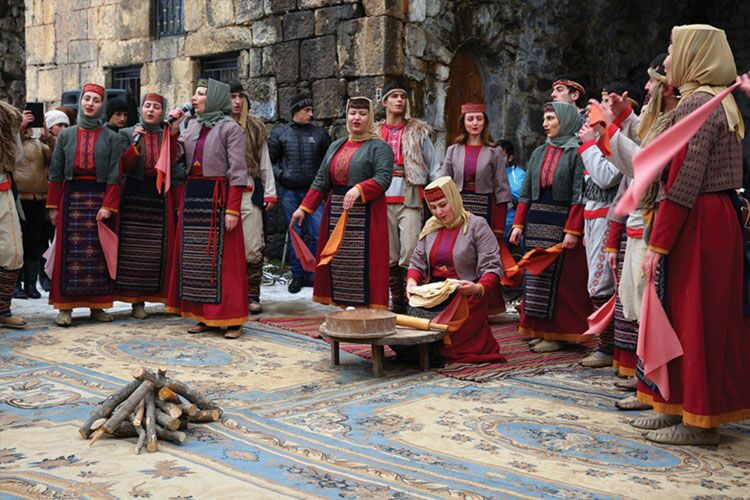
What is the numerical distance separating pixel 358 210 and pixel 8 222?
2.51 m

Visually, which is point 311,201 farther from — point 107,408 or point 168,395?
point 107,408

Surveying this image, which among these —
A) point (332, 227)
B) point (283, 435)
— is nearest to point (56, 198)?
point (332, 227)

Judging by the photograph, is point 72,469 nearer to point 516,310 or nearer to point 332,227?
point 332,227

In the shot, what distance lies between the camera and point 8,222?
6688 millimetres

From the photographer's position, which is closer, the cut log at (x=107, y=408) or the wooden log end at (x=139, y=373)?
the cut log at (x=107, y=408)

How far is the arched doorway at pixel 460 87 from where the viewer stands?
Result: 10.0 meters

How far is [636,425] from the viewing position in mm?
4383

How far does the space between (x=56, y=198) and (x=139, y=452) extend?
3.73m

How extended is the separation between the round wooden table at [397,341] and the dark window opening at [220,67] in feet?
18.8

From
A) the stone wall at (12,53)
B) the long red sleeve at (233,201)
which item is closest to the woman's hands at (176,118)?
the long red sleeve at (233,201)

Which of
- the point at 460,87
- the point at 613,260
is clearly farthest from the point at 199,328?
the point at 460,87

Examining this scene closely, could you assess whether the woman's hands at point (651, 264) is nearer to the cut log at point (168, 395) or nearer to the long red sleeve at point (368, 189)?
the cut log at point (168, 395)

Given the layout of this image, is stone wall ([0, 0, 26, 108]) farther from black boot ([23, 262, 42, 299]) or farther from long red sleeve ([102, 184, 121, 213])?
long red sleeve ([102, 184, 121, 213])

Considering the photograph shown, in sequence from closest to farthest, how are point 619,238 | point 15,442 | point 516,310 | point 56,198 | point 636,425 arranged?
1. point 15,442
2. point 636,425
3. point 619,238
4. point 56,198
5. point 516,310
